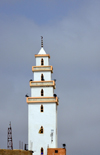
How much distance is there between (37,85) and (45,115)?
19.2 feet

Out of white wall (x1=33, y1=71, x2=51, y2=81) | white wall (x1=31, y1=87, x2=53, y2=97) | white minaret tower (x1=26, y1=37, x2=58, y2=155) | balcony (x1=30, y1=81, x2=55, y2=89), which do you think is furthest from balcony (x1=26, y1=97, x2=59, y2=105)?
white wall (x1=33, y1=71, x2=51, y2=81)

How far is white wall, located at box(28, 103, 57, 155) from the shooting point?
9500 centimetres

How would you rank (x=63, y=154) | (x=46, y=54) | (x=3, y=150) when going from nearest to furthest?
(x=3, y=150) < (x=63, y=154) < (x=46, y=54)

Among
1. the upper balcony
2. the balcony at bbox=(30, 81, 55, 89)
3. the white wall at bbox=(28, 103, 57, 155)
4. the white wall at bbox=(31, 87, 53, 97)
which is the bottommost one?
the white wall at bbox=(28, 103, 57, 155)

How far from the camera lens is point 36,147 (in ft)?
311

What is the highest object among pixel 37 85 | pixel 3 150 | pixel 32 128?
pixel 37 85

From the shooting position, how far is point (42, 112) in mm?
96250

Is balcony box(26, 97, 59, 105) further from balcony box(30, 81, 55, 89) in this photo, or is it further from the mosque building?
balcony box(30, 81, 55, 89)

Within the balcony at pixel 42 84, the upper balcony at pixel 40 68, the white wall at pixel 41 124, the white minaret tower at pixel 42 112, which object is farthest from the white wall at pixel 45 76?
the white wall at pixel 41 124

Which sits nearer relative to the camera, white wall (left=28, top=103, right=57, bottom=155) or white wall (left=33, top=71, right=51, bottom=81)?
white wall (left=28, top=103, right=57, bottom=155)

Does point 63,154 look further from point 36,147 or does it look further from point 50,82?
point 50,82

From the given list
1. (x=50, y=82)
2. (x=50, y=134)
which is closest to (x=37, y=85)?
(x=50, y=82)

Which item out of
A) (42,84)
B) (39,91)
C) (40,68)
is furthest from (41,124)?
(40,68)

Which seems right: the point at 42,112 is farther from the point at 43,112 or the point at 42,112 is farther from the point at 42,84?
the point at 42,84
